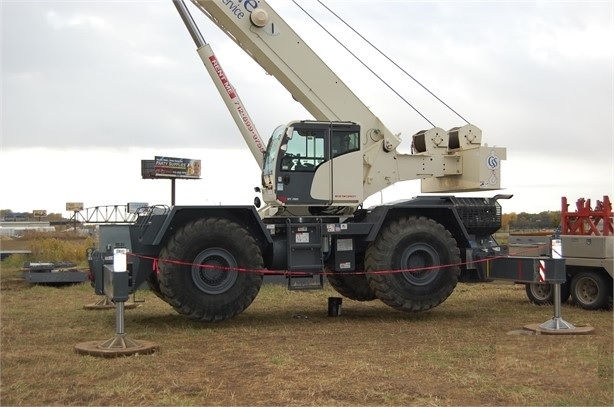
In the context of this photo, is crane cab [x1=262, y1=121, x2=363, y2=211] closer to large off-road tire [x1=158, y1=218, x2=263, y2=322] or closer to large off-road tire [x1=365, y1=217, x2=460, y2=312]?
large off-road tire [x1=365, y1=217, x2=460, y2=312]

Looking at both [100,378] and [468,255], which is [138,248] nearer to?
[100,378]

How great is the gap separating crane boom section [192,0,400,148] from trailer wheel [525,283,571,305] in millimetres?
4190

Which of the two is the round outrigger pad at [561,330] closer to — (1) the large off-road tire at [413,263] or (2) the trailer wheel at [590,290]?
(1) the large off-road tire at [413,263]

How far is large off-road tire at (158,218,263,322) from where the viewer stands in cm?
1085

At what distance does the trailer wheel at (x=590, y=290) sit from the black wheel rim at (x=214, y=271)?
21.3 ft

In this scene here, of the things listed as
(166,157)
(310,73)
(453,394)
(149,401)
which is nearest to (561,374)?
(453,394)

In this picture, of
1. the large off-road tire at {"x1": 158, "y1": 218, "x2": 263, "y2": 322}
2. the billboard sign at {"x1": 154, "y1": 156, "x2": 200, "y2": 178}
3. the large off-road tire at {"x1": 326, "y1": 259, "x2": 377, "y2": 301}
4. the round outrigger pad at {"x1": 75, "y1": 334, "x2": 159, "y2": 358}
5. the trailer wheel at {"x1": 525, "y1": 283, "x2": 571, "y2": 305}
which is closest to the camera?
the round outrigger pad at {"x1": 75, "y1": 334, "x2": 159, "y2": 358}

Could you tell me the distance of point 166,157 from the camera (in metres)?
39.2

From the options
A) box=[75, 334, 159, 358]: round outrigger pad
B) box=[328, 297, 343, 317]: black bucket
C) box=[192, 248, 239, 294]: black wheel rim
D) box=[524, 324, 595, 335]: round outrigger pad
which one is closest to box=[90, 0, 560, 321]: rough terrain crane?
box=[192, 248, 239, 294]: black wheel rim

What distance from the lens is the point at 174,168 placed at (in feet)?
125

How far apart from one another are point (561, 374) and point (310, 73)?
7.44m

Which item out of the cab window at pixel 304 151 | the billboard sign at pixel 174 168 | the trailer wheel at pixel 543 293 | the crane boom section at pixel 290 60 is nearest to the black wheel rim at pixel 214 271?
the cab window at pixel 304 151

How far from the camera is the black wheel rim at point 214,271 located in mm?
11031

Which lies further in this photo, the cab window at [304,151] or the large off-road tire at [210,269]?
the cab window at [304,151]
